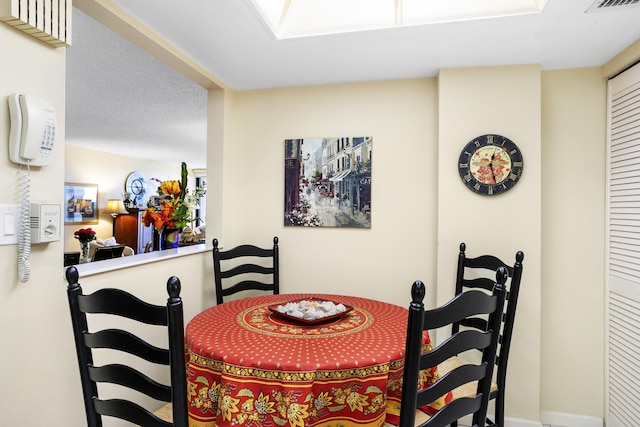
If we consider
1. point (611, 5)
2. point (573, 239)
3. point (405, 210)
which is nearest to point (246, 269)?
point (405, 210)

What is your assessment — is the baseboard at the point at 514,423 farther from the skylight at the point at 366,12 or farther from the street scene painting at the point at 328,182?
the skylight at the point at 366,12

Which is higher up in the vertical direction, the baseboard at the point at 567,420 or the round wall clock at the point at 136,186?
the round wall clock at the point at 136,186

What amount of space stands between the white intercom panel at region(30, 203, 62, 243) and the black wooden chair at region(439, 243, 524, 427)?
195 cm

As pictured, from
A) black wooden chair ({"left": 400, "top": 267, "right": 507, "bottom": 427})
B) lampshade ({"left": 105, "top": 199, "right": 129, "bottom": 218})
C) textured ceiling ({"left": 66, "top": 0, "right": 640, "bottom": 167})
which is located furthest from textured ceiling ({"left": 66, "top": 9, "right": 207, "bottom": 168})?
black wooden chair ({"left": 400, "top": 267, "right": 507, "bottom": 427})

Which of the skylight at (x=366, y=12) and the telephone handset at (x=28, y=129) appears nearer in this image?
the telephone handset at (x=28, y=129)

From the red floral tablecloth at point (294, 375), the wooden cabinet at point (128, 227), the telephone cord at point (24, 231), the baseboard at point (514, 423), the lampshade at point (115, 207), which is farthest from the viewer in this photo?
the wooden cabinet at point (128, 227)

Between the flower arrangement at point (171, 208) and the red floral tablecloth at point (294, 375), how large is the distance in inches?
43.7

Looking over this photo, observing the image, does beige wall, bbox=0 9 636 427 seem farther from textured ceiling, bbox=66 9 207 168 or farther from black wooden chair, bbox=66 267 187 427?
textured ceiling, bbox=66 9 207 168

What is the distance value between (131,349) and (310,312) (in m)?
0.82

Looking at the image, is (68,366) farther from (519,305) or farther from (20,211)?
(519,305)

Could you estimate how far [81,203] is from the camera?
6805 millimetres

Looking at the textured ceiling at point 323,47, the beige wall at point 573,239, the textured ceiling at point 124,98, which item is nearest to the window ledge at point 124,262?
the textured ceiling at point 323,47

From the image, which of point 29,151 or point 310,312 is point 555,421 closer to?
point 310,312

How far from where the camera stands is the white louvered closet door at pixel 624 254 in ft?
6.94
